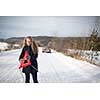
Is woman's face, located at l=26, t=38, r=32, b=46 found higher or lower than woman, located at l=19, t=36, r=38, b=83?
higher

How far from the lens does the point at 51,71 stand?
332cm

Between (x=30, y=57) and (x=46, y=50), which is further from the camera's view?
(x=46, y=50)

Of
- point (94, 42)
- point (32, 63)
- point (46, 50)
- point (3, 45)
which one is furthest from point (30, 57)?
point (94, 42)

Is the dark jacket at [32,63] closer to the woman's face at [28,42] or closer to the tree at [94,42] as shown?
the woman's face at [28,42]

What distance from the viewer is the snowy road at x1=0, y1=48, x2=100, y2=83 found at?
3.30 m

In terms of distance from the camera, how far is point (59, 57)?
3.44 metres

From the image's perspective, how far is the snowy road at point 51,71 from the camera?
3.30 m

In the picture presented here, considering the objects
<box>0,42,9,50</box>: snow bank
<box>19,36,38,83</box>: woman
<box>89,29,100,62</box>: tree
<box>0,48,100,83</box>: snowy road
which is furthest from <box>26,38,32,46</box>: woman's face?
<box>89,29,100,62</box>: tree

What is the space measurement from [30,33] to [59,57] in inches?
17.1

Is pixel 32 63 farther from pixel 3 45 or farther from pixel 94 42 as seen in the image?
pixel 94 42

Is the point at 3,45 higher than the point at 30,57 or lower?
higher

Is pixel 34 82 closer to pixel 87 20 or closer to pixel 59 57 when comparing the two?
pixel 59 57

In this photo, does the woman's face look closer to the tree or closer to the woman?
the woman
